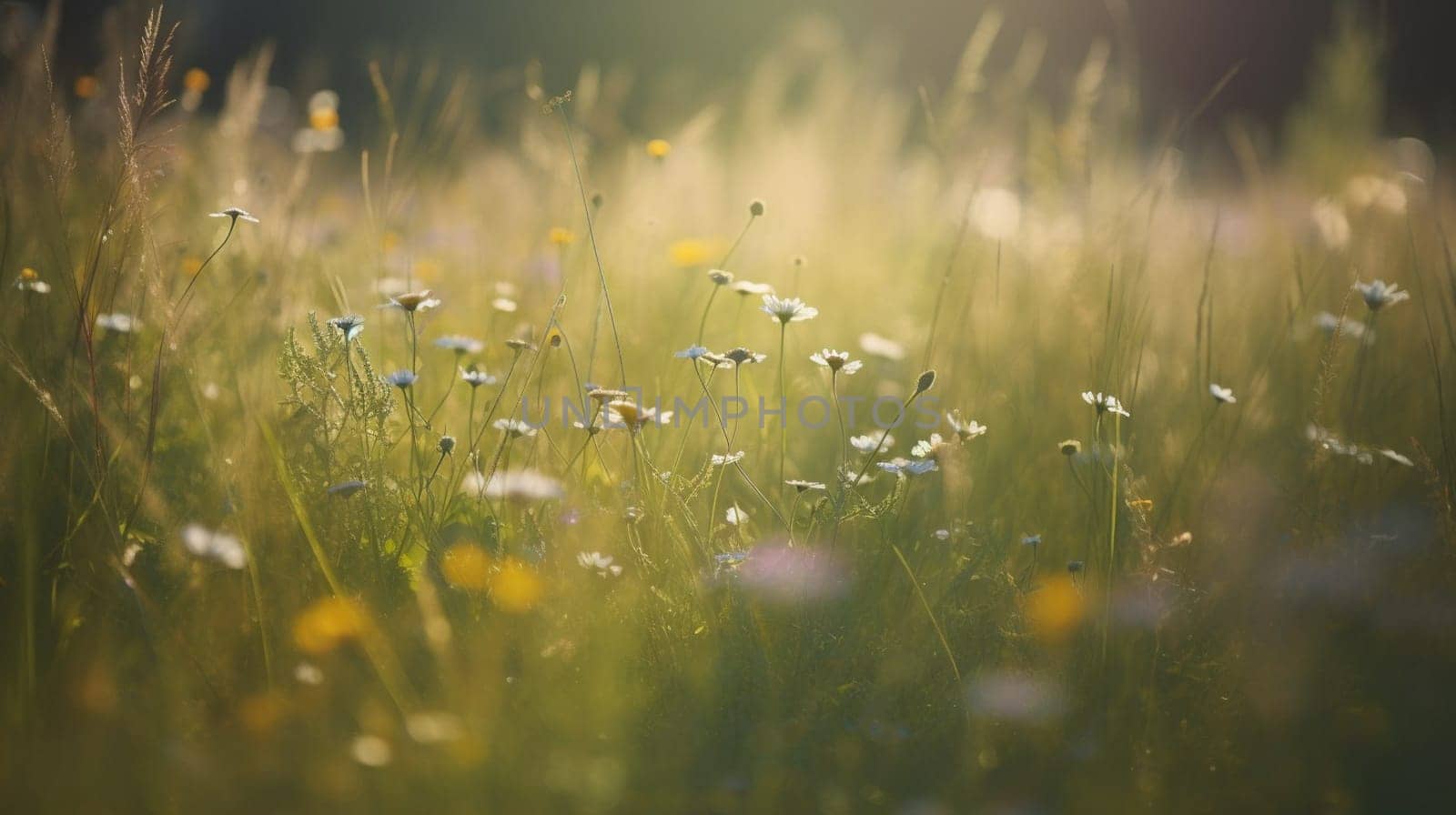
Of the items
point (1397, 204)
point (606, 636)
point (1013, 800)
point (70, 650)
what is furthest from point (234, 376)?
point (1397, 204)

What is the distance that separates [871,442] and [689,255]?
Result: 1.29 meters

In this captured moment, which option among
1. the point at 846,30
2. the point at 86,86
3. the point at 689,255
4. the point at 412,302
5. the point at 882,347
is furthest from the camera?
the point at 846,30

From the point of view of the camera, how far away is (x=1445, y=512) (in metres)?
1.42

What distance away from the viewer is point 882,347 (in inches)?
85.0

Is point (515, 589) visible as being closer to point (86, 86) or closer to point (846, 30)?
point (86, 86)

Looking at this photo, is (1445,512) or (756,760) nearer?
(756,760)

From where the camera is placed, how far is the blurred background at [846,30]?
8164mm

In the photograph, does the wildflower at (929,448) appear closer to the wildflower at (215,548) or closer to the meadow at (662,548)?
the meadow at (662,548)

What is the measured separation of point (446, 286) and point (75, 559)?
1.33 m

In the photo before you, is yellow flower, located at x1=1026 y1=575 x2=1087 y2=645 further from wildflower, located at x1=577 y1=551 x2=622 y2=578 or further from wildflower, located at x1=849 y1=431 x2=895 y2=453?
wildflower, located at x1=577 y1=551 x2=622 y2=578

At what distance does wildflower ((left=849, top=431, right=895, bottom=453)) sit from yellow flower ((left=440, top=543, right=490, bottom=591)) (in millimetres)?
560

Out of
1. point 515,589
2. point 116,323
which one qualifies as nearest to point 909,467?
point 515,589

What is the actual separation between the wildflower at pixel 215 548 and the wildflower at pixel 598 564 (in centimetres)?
43

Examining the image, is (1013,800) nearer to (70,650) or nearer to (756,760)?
(756,760)
